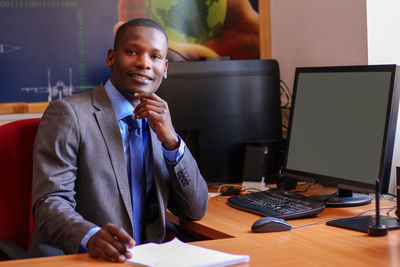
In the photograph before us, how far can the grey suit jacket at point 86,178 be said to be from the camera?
1.61 meters

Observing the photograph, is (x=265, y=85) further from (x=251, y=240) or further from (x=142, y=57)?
(x=251, y=240)

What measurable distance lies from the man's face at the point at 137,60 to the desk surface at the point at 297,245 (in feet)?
1.59

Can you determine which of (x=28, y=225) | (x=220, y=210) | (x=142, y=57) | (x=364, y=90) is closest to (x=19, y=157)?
(x=28, y=225)

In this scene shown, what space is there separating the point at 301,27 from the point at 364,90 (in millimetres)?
895

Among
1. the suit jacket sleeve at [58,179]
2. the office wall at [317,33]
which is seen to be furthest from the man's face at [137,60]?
the office wall at [317,33]

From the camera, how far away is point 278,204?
6.31 feet

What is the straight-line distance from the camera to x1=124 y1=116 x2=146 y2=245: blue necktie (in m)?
1.84

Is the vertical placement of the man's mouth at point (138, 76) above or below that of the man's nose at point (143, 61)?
below

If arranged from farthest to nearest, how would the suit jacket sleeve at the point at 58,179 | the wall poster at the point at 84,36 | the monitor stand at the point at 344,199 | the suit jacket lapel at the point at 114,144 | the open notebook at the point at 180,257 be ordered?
the wall poster at the point at 84,36
the monitor stand at the point at 344,199
the suit jacket lapel at the point at 114,144
the suit jacket sleeve at the point at 58,179
the open notebook at the point at 180,257

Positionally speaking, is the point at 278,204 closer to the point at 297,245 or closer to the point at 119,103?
the point at 297,245

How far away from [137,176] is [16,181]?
0.38m

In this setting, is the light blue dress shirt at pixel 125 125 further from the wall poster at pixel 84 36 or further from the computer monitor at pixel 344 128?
the wall poster at pixel 84 36

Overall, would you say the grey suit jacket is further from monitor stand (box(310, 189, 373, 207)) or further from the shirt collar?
monitor stand (box(310, 189, 373, 207))

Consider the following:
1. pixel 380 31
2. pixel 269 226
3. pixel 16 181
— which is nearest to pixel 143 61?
pixel 16 181
